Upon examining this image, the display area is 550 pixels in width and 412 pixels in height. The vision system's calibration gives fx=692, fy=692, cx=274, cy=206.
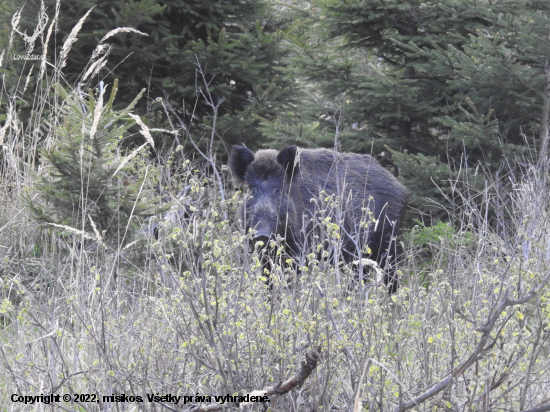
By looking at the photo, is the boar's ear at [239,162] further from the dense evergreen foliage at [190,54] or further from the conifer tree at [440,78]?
the conifer tree at [440,78]

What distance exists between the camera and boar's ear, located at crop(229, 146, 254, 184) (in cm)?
644

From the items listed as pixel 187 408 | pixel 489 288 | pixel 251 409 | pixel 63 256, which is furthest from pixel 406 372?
pixel 63 256

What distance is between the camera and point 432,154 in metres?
8.43

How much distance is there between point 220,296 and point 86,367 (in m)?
0.86

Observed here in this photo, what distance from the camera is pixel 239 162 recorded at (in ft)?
21.4

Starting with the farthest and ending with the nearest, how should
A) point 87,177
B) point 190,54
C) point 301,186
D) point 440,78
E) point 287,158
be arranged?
1. point 440,78
2. point 190,54
3. point 301,186
4. point 287,158
5. point 87,177

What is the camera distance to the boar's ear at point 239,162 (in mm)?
6438

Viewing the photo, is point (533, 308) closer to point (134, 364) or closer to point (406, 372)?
point (406, 372)

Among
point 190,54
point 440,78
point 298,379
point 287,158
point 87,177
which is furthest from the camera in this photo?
point 440,78

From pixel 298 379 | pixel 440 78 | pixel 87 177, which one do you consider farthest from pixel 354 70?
pixel 298 379

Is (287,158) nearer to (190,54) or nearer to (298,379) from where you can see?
(190,54)

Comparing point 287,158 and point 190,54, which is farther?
point 190,54

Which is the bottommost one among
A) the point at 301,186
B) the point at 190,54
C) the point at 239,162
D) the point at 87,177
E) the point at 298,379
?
the point at 301,186

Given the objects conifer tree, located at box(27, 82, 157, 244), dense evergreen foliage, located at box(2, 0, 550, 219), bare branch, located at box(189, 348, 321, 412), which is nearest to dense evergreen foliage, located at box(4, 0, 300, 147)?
dense evergreen foliage, located at box(2, 0, 550, 219)
